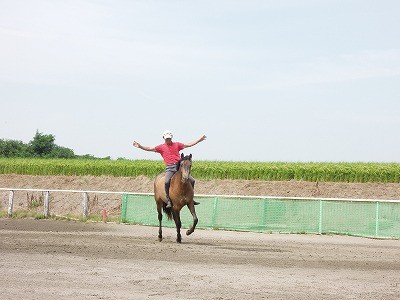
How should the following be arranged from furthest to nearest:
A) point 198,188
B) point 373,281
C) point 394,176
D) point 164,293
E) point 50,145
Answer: point 50,145
point 198,188
point 394,176
point 373,281
point 164,293

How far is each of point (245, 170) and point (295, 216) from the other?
25.9 meters

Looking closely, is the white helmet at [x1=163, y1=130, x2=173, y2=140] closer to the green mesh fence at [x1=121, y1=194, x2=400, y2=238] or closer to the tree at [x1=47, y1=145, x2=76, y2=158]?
the green mesh fence at [x1=121, y1=194, x2=400, y2=238]

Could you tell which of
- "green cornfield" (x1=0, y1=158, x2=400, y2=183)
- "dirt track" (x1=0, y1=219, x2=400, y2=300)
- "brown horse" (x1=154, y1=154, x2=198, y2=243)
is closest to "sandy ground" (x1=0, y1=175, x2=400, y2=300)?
"dirt track" (x1=0, y1=219, x2=400, y2=300)

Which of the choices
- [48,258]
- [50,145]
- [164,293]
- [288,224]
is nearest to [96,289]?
[164,293]

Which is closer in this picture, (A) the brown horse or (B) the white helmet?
(A) the brown horse

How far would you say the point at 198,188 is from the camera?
53656mm

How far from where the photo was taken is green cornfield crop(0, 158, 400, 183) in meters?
50.8

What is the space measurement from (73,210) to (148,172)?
915cm

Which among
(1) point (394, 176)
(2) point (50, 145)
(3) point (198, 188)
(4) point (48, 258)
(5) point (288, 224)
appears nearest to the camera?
(4) point (48, 258)

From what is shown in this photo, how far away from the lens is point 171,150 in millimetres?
20562

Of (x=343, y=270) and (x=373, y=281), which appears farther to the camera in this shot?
(x=343, y=270)

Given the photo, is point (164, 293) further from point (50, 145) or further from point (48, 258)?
point (50, 145)

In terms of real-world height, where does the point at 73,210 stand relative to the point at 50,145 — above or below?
below

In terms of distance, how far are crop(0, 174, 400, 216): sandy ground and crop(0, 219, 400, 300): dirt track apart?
25.5 metres
